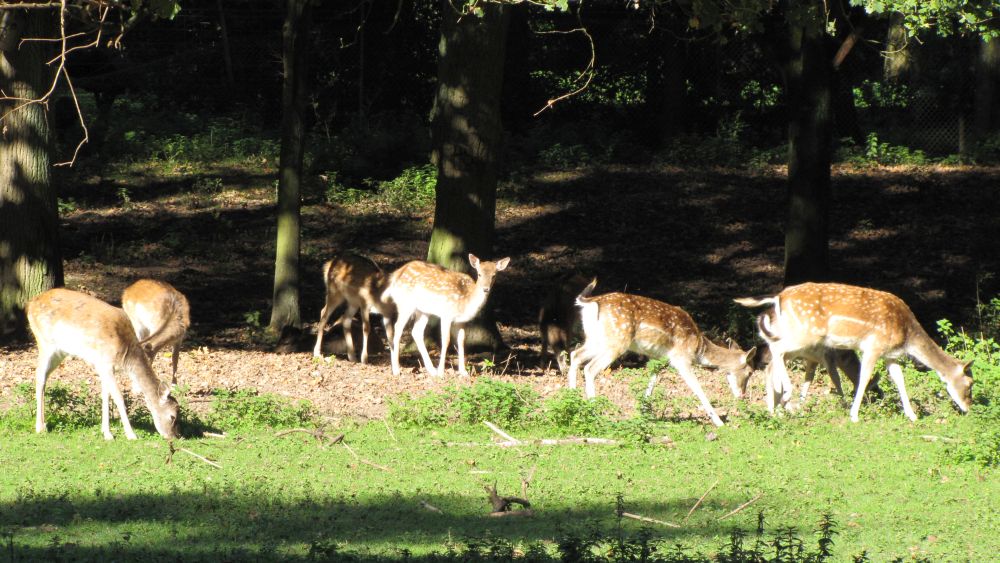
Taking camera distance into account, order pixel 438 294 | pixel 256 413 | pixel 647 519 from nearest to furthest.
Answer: pixel 647 519, pixel 256 413, pixel 438 294

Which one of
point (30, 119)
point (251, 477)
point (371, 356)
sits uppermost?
point (30, 119)

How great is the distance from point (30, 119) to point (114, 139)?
1196 cm

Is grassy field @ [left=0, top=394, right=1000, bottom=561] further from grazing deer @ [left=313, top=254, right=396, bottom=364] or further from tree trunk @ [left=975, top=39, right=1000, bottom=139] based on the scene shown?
tree trunk @ [left=975, top=39, right=1000, bottom=139]

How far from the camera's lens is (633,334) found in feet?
41.1

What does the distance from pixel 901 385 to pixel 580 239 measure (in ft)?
36.5

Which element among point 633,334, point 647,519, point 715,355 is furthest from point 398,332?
point 647,519

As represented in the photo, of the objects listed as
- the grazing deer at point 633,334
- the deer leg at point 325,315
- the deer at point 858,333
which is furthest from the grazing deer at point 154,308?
the deer at point 858,333

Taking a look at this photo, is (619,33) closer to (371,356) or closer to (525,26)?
(525,26)

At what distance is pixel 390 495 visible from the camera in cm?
855

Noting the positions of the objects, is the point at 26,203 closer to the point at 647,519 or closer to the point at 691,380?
the point at 691,380

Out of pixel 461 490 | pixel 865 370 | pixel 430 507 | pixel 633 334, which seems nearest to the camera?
pixel 430 507

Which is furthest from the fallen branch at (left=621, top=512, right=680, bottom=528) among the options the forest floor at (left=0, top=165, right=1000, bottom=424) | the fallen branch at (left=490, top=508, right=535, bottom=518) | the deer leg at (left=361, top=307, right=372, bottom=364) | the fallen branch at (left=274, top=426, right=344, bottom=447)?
the deer leg at (left=361, top=307, right=372, bottom=364)

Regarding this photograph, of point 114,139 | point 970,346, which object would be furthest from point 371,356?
point 114,139

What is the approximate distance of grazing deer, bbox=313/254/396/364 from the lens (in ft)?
52.1
